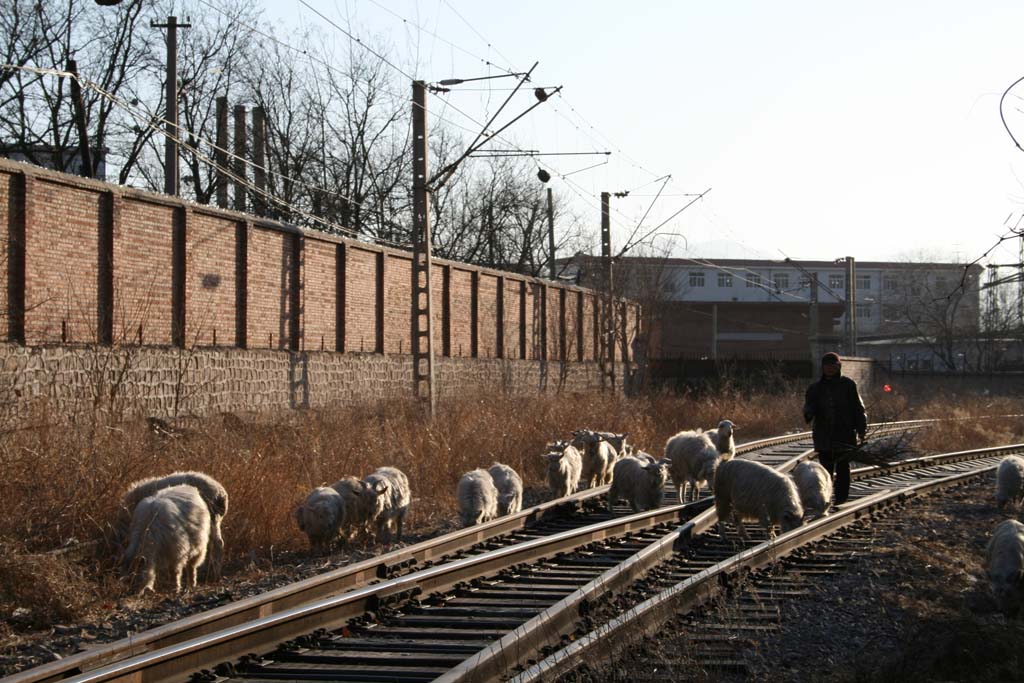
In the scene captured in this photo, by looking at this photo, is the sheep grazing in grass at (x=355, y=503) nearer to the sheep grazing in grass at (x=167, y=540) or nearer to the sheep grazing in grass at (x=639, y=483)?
the sheep grazing in grass at (x=167, y=540)

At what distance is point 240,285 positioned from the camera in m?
26.3

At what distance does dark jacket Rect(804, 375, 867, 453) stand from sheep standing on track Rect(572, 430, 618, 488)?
13.9 feet

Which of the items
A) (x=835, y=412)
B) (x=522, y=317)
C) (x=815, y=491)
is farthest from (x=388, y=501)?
(x=522, y=317)

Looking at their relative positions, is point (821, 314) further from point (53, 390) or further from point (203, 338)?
point (53, 390)

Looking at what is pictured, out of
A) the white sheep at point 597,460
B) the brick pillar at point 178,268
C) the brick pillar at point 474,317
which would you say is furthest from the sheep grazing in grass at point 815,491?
the brick pillar at point 474,317

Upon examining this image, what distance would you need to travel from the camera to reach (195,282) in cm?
2467

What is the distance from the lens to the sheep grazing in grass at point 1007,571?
9750 mm

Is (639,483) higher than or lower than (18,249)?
lower

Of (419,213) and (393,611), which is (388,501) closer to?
(393,611)

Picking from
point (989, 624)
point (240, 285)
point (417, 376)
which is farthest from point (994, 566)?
point (240, 285)

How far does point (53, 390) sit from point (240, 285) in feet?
23.4

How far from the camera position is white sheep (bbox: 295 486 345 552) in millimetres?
12078

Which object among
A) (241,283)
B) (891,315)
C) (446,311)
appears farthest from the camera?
(891,315)

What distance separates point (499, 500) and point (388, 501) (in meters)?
2.18
